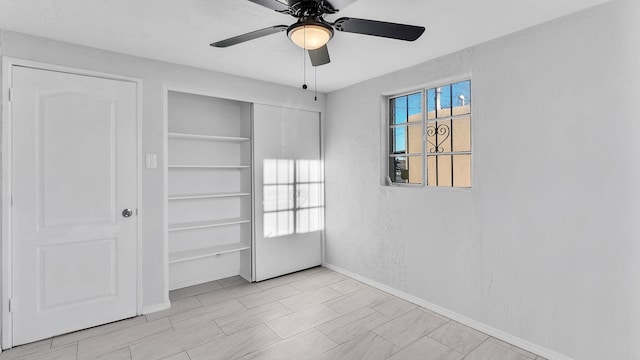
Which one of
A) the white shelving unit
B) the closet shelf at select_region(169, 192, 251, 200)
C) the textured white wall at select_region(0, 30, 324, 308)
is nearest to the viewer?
the textured white wall at select_region(0, 30, 324, 308)

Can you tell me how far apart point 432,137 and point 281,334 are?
2.40 meters

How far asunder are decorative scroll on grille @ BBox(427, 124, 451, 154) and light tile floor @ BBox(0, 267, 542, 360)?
1.64 m

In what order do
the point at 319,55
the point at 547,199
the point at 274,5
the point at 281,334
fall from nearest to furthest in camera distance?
Result: the point at 274,5
the point at 319,55
the point at 547,199
the point at 281,334

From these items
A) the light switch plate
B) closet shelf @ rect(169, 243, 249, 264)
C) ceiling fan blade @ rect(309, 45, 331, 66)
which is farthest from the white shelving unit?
ceiling fan blade @ rect(309, 45, 331, 66)

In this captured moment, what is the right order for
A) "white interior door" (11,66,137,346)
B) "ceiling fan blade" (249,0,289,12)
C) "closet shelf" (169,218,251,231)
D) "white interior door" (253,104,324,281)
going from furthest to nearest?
"white interior door" (253,104,324,281) < "closet shelf" (169,218,251,231) < "white interior door" (11,66,137,346) < "ceiling fan blade" (249,0,289,12)

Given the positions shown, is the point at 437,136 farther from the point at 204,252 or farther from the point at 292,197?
the point at 204,252

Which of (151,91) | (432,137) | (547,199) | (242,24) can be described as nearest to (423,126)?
(432,137)

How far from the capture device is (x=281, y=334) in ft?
8.57

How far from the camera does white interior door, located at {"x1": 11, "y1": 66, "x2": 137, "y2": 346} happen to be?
2447 millimetres

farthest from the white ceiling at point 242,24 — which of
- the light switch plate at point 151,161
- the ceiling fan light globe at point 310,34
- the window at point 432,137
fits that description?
the light switch plate at point 151,161

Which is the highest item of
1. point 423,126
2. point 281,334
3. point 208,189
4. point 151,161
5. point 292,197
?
point 423,126

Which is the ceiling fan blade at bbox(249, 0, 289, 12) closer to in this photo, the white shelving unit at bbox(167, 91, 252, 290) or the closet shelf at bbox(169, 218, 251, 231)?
the white shelving unit at bbox(167, 91, 252, 290)

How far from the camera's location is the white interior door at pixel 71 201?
8.03ft

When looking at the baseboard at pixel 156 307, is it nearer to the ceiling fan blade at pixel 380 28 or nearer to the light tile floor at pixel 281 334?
the light tile floor at pixel 281 334
